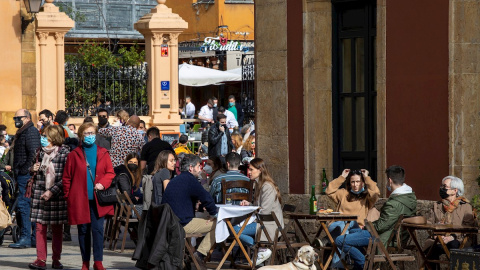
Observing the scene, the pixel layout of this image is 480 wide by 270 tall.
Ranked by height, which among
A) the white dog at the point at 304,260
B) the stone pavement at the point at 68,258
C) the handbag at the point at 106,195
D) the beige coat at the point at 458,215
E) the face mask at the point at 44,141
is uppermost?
the face mask at the point at 44,141

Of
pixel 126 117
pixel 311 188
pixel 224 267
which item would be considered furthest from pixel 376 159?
pixel 126 117

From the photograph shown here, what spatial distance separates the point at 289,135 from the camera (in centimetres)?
1513

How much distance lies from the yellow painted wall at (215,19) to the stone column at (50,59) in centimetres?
1950

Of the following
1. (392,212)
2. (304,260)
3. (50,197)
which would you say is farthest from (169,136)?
(304,260)

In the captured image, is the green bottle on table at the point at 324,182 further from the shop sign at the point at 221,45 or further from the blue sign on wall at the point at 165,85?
the shop sign at the point at 221,45

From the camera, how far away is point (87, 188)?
42.7ft

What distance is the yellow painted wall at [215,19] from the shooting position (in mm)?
45156

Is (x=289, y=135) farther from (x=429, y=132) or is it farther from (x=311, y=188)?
(x=429, y=132)

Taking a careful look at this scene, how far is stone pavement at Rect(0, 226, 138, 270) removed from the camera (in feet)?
46.2

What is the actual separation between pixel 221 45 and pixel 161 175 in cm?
2748

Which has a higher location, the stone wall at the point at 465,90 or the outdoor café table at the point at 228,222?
the stone wall at the point at 465,90

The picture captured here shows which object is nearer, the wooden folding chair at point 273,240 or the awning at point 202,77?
the wooden folding chair at point 273,240

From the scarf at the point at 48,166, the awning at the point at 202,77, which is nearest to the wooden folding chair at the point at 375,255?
the scarf at the point at 48,166

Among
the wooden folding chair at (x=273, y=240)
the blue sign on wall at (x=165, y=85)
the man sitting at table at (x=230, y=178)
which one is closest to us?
the wooden folding chair at (x=273, y=240)
